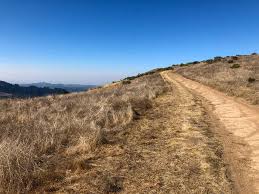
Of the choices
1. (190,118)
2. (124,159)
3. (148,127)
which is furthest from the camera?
(190,118)

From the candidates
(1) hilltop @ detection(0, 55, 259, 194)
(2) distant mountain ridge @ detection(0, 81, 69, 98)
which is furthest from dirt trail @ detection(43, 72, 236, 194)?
(2) distant mountain ridge @ detection(0, 81, 69, 98)

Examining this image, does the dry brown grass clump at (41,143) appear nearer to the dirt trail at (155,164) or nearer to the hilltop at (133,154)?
the hilltop at (133,154)

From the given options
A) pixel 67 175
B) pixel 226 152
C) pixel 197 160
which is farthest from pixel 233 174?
pixel 67 175

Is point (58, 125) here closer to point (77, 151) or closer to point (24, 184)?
point (77, 151)

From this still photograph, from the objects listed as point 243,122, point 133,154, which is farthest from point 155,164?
point 243,122

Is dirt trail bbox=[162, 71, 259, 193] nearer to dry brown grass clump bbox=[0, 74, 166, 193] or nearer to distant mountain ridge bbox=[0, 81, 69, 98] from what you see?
dry brown grass clump bbox=[0, 74, 166, 193]

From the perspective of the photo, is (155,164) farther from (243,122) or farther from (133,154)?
(243,122)

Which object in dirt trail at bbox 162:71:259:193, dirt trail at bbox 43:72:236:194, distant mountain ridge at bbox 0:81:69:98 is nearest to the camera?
dirt trail at bbox 43:72:236:194

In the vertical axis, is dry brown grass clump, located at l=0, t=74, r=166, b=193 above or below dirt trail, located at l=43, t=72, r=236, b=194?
above

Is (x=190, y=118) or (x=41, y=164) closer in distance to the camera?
(x=41, y=164)

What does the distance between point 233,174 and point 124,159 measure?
256 centimetres

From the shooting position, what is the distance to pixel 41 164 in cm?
735

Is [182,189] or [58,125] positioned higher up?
[58,125]

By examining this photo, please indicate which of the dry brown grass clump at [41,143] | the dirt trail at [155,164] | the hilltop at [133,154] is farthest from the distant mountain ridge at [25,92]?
the dirt trail at [155,164]
